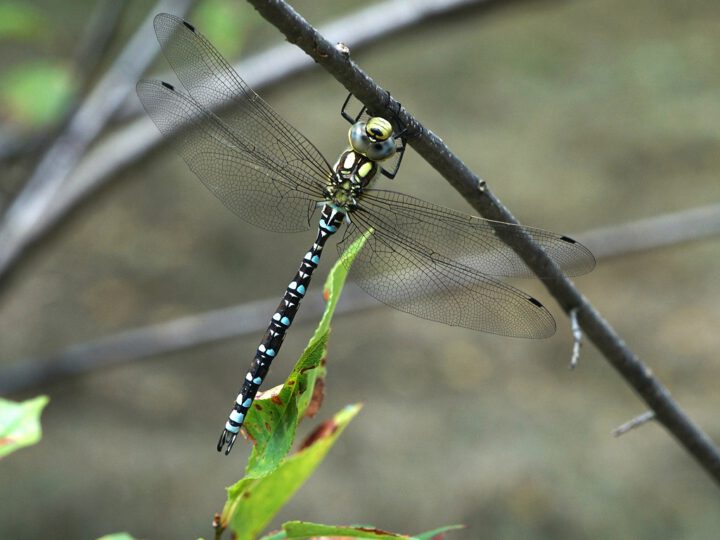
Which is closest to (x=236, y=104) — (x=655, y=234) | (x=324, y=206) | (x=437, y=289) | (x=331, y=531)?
(x=324, y=206)

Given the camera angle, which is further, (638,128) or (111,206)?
(638,128)

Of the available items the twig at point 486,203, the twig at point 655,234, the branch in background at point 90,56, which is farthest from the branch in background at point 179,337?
the twig at point 486,203

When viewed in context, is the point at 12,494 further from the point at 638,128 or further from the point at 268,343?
the point at 638,128

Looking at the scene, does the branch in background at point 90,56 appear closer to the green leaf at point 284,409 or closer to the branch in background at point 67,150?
the branch in background at point 67,150

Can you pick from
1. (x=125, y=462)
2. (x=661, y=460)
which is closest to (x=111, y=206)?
(x=125, y=462)

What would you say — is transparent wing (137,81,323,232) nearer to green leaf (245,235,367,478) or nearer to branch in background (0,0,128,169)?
green leaf (245,235,367,478)
